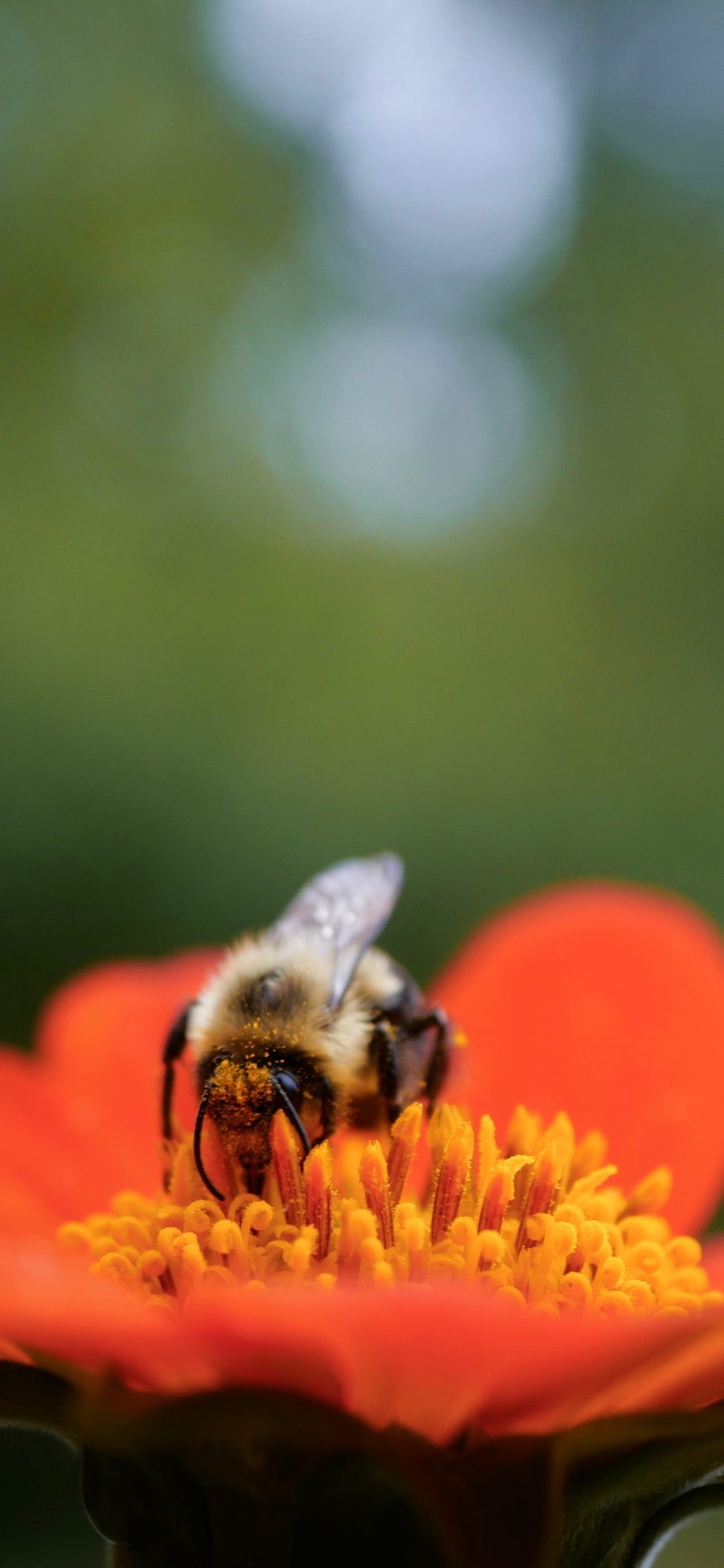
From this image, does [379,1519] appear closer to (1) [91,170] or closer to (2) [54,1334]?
(2) [54,1334]

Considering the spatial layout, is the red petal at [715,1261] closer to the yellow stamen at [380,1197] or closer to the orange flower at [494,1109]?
the orange flower at [494,1109]

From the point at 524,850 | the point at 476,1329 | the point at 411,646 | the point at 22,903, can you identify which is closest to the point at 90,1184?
the point at 476,1329

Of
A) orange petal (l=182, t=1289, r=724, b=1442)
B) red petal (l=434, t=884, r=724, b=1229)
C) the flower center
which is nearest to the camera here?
orange petal (l=182, t=1289, r=724, b=1442)

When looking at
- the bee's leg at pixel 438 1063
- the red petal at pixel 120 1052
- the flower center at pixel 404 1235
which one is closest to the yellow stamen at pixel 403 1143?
the flower center at pixel 404 1235

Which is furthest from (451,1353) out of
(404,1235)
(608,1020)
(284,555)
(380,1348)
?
(284,555)

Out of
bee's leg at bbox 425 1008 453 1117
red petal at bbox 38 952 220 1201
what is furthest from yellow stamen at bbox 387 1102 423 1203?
red petal at bbox 38 952 220 1201

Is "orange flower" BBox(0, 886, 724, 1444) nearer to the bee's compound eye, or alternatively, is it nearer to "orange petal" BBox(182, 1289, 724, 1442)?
"orange petal" BBox(182, 1289, 724, 1442)

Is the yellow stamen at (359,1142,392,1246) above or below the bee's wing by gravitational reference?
below
